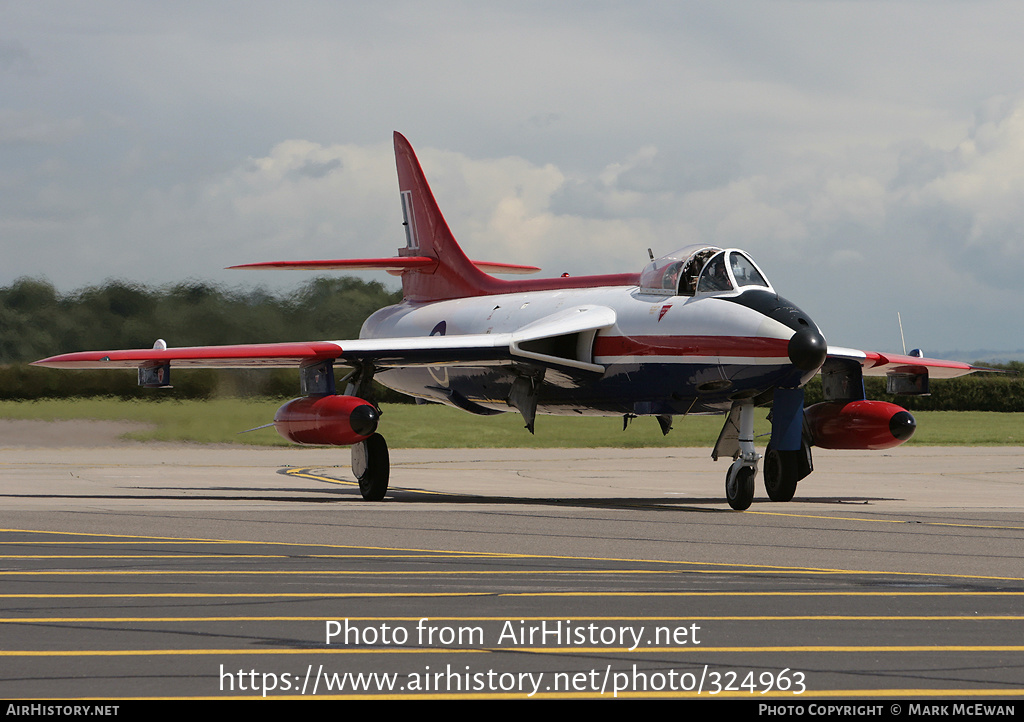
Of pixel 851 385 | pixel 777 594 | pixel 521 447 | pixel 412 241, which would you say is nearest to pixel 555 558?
pixel 777 594

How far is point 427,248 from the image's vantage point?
2523 cm

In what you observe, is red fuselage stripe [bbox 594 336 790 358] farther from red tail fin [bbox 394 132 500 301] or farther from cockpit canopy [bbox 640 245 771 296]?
red tail fin [bbox 394 132 500 301]

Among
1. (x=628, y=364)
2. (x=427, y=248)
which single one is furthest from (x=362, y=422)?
(x=427, y=248)

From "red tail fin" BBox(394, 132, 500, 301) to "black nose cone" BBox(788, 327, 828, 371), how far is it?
332 inches

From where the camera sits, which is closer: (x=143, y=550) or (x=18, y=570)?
(x=18, y=570)

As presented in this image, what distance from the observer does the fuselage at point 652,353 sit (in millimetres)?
16609

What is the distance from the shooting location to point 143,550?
11.8 m

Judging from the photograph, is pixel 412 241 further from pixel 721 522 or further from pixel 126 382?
pixel 721 522

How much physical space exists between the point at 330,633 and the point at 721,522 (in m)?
8.45

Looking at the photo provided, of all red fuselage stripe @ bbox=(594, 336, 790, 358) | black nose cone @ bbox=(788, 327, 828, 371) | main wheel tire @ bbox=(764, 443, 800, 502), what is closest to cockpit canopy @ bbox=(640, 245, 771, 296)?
red fuselage stripe @ bbox=(594, 336, 790, 358)

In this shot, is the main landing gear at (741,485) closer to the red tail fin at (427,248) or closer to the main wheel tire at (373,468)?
the main wheel tire at (373,468)

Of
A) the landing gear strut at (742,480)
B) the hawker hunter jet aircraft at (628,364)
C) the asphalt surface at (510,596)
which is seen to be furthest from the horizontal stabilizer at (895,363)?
the landing gear strut at (742,480)

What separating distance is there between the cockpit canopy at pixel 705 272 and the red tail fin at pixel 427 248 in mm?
6394

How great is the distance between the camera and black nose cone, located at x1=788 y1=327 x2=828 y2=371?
16172mm
